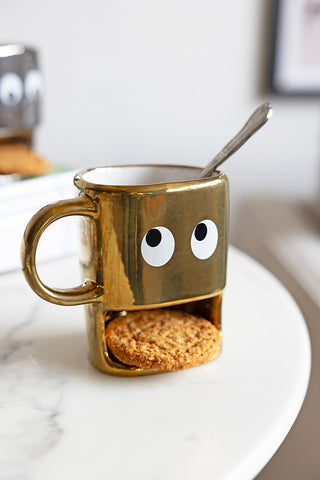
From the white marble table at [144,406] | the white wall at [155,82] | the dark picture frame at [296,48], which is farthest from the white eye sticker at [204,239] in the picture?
the dark picture frame at [296,48]

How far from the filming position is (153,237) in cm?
46

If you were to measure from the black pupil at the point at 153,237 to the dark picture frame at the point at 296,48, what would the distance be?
1165 millimetres

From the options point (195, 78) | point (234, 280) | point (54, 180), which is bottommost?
point (234, 280)

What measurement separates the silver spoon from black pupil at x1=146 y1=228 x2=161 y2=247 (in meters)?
0.09

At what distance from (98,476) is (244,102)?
130 cm

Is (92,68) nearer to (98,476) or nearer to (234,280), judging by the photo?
(234,280)

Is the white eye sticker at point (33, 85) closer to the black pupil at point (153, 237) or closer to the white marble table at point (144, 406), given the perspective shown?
the white marble table at point (144, 406)

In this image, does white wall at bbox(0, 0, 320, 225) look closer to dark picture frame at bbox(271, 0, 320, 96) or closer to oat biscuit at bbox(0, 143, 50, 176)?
dark picture frame at bbox(271, 0, 320, 96)

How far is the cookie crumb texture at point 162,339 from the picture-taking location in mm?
469

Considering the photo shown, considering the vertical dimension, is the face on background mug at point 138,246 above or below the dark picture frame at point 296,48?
below

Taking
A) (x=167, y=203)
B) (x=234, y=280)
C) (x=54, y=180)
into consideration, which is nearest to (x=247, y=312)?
(x=234, y=280)

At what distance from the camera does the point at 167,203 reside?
451mm

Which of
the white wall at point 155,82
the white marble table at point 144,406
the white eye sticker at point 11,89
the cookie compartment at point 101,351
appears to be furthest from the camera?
the white wall at point 155,82

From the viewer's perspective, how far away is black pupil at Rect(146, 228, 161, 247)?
A: 0.45 meters
